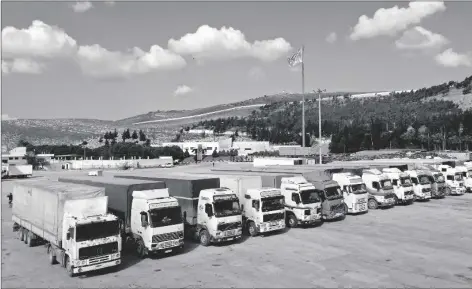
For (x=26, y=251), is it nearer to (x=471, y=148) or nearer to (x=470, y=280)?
(x=470, y=280)

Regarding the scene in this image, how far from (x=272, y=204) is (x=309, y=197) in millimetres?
3214

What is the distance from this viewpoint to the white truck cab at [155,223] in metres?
17.6

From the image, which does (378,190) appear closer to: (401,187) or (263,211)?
(401,187)

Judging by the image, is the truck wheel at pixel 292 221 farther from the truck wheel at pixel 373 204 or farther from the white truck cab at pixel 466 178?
the white truck cab at pixel 466 178

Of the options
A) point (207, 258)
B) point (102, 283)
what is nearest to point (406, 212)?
point (207, 258)

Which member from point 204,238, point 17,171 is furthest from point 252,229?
point 17,171

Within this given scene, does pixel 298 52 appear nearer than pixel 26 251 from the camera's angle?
No

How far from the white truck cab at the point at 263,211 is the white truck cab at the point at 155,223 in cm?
513

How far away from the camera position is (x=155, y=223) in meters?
17.6

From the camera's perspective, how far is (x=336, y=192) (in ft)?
86.8

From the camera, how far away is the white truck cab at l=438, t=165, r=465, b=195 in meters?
38.9

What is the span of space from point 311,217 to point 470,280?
33.3 feet

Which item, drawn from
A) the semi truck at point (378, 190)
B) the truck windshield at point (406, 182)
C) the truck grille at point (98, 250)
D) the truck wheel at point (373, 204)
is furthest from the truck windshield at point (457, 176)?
the truck grille at point (98, 250)

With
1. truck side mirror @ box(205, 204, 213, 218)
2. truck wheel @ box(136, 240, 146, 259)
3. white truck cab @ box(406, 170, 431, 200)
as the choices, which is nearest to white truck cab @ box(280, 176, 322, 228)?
truck side mirror @ box(205, 204, 213, 218)
